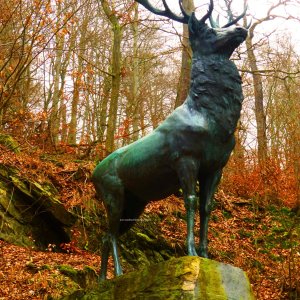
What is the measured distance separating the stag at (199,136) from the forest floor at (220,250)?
132 inches

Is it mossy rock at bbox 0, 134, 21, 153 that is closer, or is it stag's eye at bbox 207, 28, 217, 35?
stag's eye at bbox 207, 28, 217, 35

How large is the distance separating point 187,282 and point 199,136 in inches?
53.3

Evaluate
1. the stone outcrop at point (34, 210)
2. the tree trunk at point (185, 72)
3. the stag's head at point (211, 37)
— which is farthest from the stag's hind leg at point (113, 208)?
the tree trunk at point (185, 72)

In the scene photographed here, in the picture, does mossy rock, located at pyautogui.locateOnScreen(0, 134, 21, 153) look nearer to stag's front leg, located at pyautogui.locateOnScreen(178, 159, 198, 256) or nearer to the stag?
the stag

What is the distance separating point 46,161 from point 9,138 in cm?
120

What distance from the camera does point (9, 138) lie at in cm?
1204

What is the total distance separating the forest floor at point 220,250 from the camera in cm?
789

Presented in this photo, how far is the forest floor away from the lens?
25.9ft

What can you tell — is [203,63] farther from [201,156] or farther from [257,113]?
[257,113]

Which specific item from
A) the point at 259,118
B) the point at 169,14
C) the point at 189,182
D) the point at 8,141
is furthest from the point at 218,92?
the point at 259,118

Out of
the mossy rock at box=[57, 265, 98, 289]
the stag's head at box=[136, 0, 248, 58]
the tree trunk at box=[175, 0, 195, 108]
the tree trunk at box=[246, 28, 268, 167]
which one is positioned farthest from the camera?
the tree trunk at box=[246, 28, 268, 167]

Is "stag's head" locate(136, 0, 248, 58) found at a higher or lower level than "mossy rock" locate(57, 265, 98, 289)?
higher

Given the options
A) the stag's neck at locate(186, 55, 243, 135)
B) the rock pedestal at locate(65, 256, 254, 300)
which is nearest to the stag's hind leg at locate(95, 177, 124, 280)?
the rock pedestal at locate(65, 256, 254, 300)

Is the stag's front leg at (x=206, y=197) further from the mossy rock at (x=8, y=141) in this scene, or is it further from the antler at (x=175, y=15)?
the mossy rock at (x=8, y=141)
